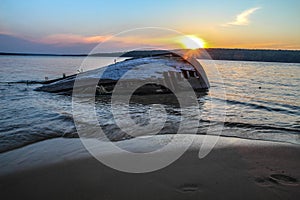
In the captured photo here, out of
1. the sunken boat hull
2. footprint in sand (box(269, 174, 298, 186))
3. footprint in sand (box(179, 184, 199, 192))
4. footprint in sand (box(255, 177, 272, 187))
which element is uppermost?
the sunken boat hull

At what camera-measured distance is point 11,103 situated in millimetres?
10250

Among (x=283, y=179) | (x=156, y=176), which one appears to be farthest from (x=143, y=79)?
(x=283, y=179)

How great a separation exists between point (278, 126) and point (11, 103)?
10.6m

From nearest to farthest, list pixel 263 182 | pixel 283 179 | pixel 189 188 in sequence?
pixel 189 188
pixel 263 182
pixel 283 179

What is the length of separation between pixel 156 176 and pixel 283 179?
1.96 metres

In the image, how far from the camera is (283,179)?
3625 millimetres

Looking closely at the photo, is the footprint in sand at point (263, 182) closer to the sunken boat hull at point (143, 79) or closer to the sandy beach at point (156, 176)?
the sandy beach at point (156, 176)

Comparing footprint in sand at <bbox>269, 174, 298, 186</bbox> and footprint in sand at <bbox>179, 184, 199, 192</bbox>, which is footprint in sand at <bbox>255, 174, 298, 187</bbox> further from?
footprint in sand at <bbox>179, 184, 199, 192</bbox>

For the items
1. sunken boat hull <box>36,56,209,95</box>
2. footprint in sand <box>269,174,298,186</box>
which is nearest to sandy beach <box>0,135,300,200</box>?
footprint in sand <box>269,174,298,186</box>

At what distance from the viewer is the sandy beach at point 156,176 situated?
3.17 metres

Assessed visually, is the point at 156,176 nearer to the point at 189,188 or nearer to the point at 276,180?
the point at 189,188

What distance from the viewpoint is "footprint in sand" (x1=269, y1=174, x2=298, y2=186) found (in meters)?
3.49

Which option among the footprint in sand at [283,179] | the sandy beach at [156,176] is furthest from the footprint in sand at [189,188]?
the footprint in sand at [283,179]

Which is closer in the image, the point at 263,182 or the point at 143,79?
the point at 263,182
